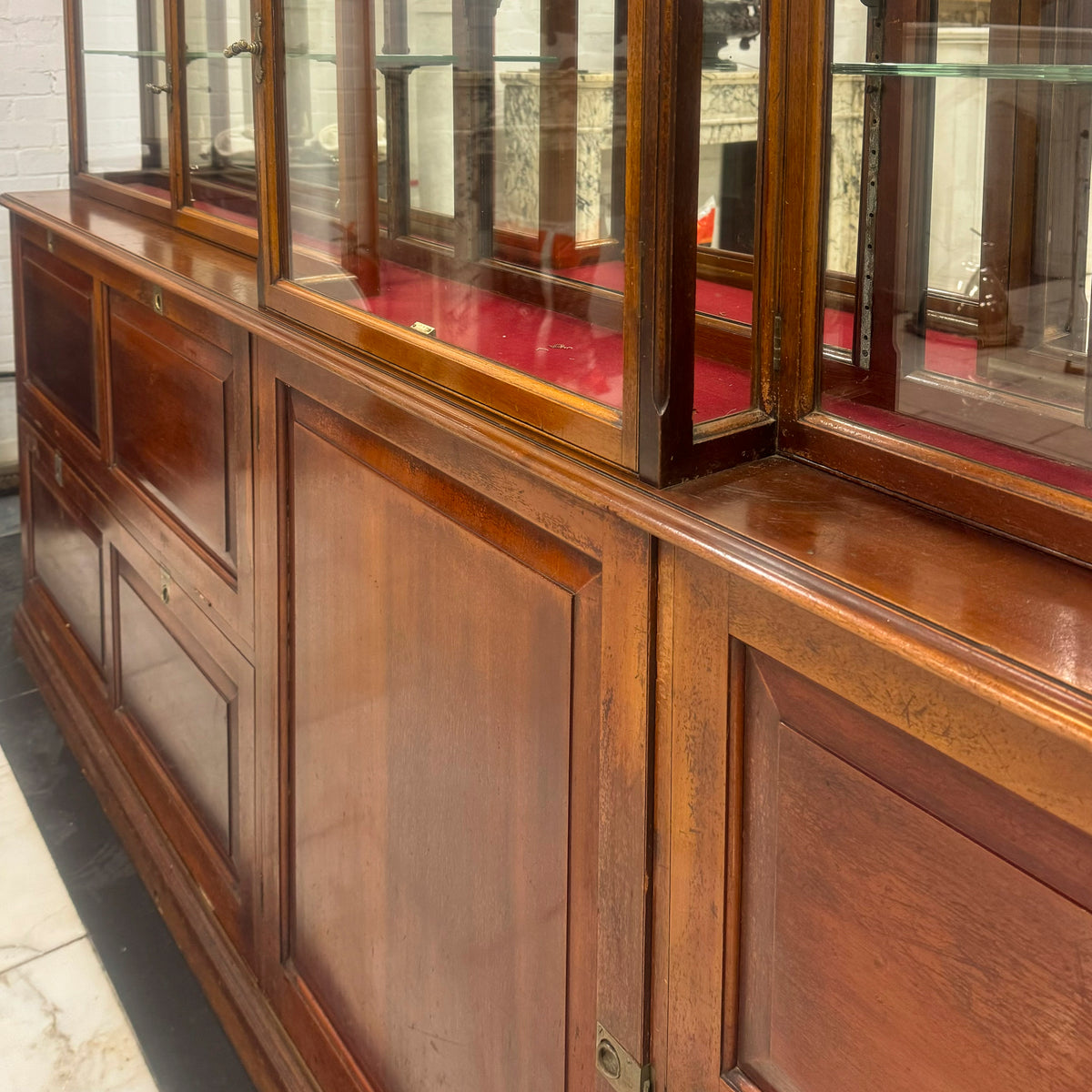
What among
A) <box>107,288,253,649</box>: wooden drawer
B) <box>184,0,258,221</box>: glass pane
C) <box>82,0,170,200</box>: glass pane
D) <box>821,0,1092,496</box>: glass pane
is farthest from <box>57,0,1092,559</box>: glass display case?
<box>82,0,170,200</box>: glass pane

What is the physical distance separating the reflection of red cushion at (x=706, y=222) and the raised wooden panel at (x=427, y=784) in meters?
0.27

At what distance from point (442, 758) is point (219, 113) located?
41.8 inches

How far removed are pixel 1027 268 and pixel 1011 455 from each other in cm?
10

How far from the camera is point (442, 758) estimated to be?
114 centimetres

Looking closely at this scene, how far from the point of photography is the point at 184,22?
1.84 metres

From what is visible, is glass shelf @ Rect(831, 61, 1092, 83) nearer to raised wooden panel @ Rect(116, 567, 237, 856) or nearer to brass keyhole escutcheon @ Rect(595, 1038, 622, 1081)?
brass keyhole escutcheon @ Rect(595, 1038, 622, 1081)

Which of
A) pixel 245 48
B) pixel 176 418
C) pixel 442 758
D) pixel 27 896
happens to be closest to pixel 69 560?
pixel 27 896

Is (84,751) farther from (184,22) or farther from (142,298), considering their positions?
(184,22)

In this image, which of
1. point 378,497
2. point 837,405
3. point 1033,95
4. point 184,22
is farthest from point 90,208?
point 1033,95

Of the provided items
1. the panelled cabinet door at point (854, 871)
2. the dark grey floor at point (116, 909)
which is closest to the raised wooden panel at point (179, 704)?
the dark grey floor at point (116, 909)

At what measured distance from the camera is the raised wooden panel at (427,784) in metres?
1.00

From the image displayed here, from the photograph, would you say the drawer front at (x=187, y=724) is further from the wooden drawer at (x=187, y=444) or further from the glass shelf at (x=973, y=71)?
the glass shelf at (x=973, y=71)

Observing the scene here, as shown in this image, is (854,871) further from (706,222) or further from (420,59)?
(420,59)

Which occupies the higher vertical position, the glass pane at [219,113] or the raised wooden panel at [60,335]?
the glass pane at [219,113]
